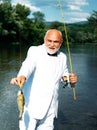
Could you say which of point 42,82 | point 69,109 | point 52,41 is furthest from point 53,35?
point 69,109

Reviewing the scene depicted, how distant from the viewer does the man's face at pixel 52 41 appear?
19.9ft

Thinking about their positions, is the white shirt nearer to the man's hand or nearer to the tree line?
the man's hand

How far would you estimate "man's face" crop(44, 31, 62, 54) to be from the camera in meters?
6.07

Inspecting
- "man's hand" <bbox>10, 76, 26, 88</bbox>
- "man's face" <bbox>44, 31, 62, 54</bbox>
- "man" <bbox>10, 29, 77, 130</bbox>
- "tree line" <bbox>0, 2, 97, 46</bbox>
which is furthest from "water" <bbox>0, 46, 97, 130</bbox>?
"tree line" <bbox>0, 2, 97, 46</bbox>

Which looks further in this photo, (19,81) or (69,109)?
(69,109)

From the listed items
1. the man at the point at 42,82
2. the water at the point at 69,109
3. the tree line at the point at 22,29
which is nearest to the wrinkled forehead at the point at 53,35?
the man at the point at 42,82

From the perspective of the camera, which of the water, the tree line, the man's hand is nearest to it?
the man's hand

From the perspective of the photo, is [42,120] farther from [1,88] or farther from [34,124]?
[1,88]

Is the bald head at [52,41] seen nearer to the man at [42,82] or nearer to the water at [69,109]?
the man at [42,82]

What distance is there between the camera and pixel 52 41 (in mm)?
6074

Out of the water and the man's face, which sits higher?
the man's face

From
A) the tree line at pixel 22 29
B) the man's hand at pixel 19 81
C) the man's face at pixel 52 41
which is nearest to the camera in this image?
the man's hand at pixel 19 81

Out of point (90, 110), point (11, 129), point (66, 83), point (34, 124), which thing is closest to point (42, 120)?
point (34, 124)

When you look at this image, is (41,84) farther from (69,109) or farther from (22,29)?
(22,29)
